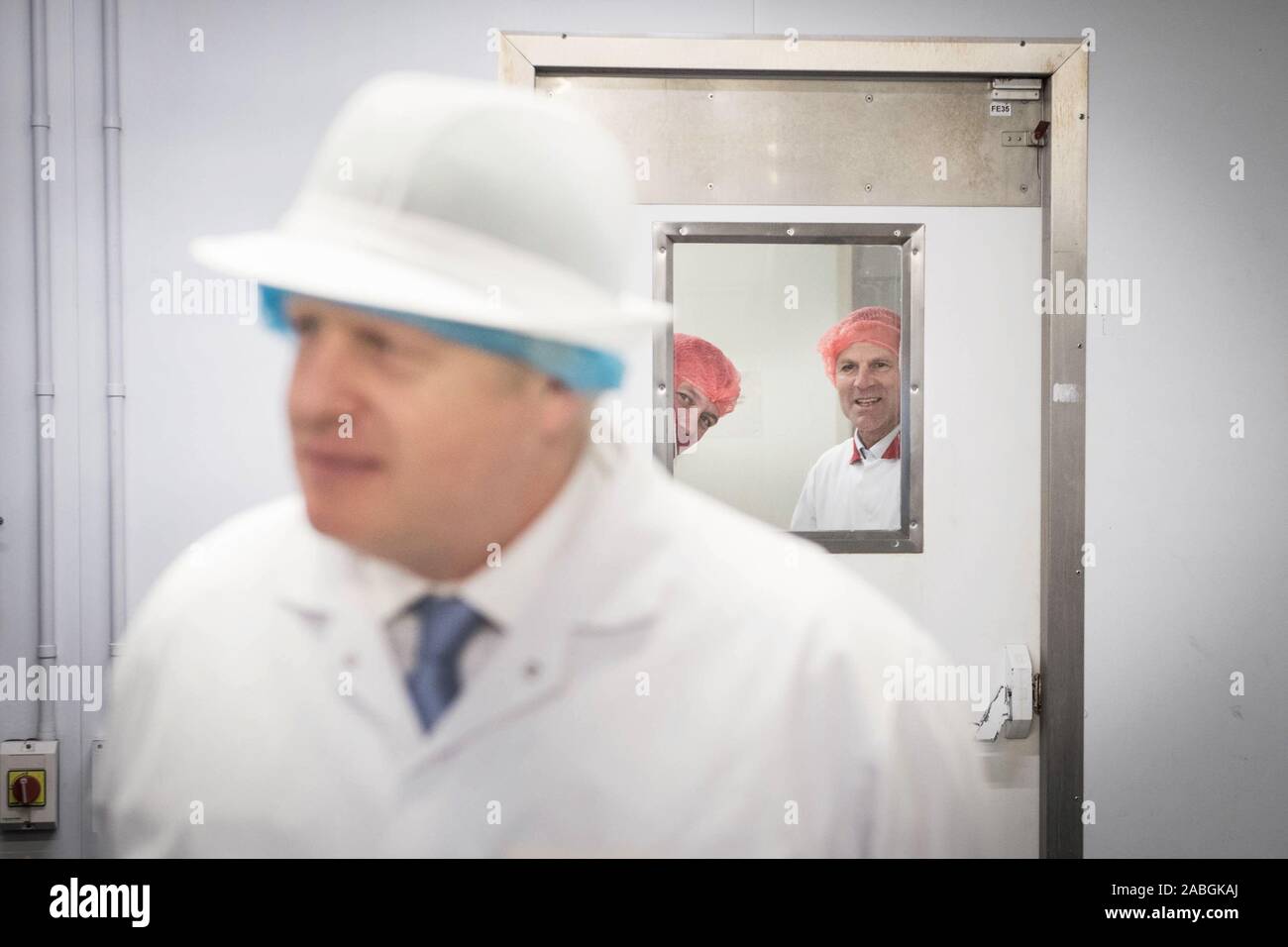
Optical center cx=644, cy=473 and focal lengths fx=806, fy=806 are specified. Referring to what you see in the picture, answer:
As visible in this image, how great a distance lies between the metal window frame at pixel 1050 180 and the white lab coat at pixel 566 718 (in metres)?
0.23

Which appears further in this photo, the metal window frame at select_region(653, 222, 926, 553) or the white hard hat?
the metal window frame at select_region(653, 222, 926, 553)

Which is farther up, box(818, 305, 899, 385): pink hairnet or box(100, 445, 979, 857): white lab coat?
box(818, 305, 899, 385): pink hairnet

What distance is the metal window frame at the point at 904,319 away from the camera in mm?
1017

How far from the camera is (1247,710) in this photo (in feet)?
3.62

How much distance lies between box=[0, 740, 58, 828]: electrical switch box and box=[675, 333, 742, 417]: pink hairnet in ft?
3.06

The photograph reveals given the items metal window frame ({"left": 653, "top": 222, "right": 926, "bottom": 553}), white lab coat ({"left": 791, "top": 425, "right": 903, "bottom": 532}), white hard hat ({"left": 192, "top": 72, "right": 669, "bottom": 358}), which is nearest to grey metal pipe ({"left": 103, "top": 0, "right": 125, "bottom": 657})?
white hard hat ({"left": 192, "top": 72, "right": 669, "bottom": 358})

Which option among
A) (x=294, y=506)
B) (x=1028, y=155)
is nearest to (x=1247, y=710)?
(x=1028, y=155)

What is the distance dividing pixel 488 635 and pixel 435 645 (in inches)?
2.5

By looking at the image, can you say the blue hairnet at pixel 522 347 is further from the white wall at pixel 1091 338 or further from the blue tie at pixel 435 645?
the blue tie at pixel 435 645

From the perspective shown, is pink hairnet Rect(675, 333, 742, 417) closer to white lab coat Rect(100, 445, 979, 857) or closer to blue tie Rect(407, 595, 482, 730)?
white lab coat Rect(100, 445, 979, 857)

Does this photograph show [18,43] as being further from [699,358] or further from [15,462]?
[699,358]

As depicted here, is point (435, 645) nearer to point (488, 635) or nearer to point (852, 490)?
point (488, 635)

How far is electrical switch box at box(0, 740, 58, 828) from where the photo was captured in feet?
3.36
